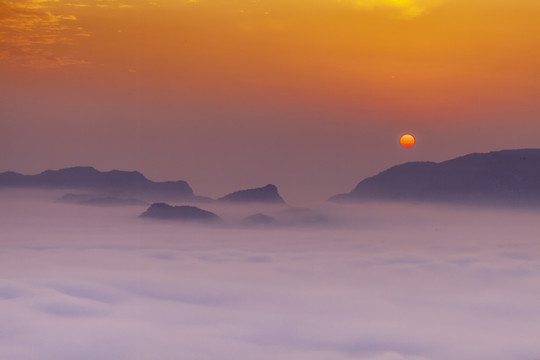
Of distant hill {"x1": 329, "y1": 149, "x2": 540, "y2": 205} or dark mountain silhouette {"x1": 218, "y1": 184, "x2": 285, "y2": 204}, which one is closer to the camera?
dark mountain silhouette {"x1": 218, "y1": 184, "x2": 285, "y2": 204}

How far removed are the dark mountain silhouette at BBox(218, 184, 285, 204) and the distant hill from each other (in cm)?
2499

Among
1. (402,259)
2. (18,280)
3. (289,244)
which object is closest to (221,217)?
(289,244)

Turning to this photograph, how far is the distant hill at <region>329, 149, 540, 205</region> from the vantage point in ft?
591

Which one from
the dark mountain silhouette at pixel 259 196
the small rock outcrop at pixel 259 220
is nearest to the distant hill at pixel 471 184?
the dark mountain silhouette at pixel 259 196

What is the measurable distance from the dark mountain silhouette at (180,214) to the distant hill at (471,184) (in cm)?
7080

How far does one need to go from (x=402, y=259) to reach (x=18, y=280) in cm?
4725

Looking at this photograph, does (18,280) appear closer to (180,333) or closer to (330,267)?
(180,333)

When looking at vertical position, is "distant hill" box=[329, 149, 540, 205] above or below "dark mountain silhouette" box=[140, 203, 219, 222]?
above

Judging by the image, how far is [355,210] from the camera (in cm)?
16800

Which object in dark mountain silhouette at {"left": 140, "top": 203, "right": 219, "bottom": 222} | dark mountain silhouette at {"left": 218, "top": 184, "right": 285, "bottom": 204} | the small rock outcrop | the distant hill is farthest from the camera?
the distant hill

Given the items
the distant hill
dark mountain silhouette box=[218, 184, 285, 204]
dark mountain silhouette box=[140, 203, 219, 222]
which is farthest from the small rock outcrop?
the distant hill

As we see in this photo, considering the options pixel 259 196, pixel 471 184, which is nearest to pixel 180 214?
pixel 259 196

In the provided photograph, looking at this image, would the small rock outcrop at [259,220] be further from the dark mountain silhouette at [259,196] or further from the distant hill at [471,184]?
the distant hill at [471,184]

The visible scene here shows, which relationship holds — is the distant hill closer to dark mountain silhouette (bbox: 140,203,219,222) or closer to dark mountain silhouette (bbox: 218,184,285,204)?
dark mountain silhouette (bbox: 218,184,285,204)
